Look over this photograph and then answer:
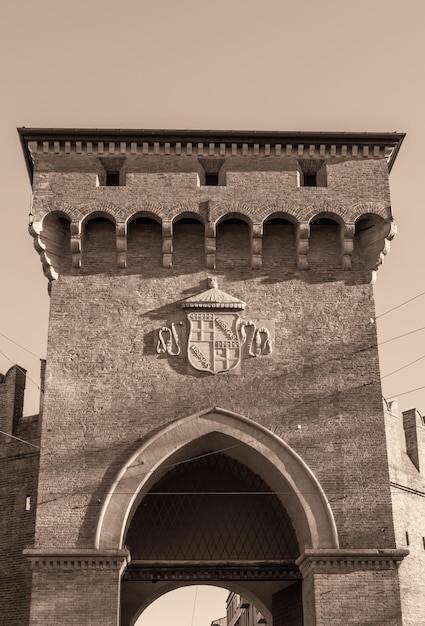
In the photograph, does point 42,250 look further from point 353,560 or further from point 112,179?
point 353,560

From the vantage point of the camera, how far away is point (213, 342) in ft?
62.1

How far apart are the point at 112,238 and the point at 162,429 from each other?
412 centimetres

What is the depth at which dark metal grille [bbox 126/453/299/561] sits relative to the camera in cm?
2027

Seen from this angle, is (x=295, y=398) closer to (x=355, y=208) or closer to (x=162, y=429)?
(x=162, y=429)

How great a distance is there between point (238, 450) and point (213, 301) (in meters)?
2.91

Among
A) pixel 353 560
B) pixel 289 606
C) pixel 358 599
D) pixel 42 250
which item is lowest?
pixel 358 599

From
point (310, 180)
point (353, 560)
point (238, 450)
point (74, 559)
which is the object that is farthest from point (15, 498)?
point (310, 180)

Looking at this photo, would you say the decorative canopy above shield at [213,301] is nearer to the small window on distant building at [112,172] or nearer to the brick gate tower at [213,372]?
the brick gate tower at [213,372]

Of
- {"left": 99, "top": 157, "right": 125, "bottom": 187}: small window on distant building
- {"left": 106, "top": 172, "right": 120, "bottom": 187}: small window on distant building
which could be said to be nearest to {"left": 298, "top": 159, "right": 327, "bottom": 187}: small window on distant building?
{"left": 99, "top": 157, "right": 125, "bottom": 187}: small window on distant building

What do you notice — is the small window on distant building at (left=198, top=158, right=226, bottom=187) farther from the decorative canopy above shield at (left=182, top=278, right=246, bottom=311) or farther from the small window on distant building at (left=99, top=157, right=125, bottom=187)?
the decorative canopy above shield at (left=182, top=278, right=246, bottom=311)

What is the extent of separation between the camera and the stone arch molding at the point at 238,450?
58.0ft

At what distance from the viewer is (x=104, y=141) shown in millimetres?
19922

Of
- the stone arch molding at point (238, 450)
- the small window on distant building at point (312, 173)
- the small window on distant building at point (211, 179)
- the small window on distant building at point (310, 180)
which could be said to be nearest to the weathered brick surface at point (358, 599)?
the stone arch molding at point (238, 450)

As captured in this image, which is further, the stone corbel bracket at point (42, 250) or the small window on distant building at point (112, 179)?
the small window on distant building at point (112, 179)
